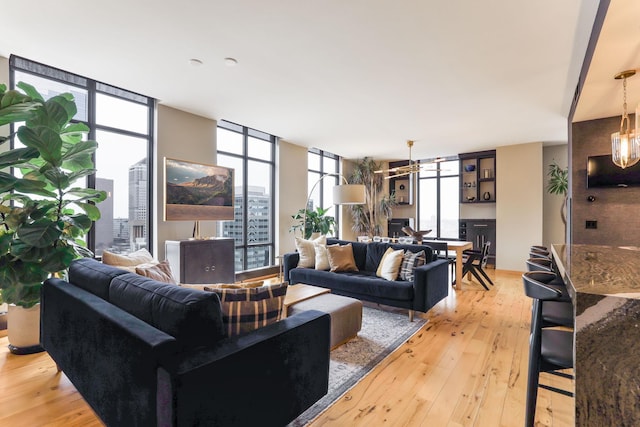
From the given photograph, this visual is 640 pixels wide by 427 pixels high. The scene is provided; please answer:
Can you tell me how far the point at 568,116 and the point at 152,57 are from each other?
Result: 5.78 m

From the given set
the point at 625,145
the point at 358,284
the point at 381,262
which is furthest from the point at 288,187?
the point at 625,145

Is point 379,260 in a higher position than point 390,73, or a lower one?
lower

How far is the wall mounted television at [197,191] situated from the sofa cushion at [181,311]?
9.71ft

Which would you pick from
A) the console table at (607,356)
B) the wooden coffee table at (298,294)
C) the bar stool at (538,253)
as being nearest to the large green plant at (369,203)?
the wooden coffee table at (298,294)

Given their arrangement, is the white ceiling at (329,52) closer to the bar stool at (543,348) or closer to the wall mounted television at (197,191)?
the wall mounted television at (197,191)

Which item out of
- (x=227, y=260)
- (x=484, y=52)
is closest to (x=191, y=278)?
(x=227, y=260)

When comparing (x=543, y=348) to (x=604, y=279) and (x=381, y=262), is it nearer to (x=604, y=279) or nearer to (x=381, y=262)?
(x=604, y=279)

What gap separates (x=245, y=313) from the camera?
5.27ft

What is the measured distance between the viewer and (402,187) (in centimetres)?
878

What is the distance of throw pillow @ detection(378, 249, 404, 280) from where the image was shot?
3.82 metres

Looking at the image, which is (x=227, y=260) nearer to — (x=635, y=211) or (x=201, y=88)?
(x=201, y=88)

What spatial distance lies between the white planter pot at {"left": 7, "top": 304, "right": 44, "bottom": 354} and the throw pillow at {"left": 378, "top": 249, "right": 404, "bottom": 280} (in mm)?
3521

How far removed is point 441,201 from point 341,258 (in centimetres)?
489

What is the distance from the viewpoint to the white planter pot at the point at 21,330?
109 inches
